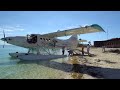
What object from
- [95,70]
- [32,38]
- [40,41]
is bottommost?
[95,70]

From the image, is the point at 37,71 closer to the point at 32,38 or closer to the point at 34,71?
the point at 34,71

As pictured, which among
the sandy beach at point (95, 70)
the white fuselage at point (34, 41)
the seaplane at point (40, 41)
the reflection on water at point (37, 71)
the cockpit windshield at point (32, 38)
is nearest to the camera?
the sandy beach at point (95, 70)

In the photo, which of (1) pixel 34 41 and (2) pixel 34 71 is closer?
(2) pixel 34 71

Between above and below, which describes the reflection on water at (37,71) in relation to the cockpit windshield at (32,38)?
below

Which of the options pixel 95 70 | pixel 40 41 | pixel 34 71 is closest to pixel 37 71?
pixel 34 71

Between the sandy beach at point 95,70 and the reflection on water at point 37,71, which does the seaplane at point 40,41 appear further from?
the reflection on water at point 37,71

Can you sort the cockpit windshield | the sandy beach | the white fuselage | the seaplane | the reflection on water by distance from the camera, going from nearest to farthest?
A: 1. the sandy beach
2. the reflection on water
3. the seaplane
4. the white fuselage
5. the cockpit windshield

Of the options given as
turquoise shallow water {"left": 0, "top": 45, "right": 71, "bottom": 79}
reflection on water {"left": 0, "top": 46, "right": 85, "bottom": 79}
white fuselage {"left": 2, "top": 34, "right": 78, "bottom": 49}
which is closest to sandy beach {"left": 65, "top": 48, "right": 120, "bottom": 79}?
reflection on water {"left": 0, "top": 46, "right": 85, "bottom": 79}

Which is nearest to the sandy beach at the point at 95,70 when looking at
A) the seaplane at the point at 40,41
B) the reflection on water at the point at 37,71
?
the reflection on water at the point at 37,71

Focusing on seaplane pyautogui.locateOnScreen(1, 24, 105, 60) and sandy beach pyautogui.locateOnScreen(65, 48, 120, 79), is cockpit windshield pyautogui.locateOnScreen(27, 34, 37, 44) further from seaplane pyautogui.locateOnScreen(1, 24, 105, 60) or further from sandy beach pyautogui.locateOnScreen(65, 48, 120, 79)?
sandy beach pyautogui.locateOnScreen(65, 48, 120, 79)

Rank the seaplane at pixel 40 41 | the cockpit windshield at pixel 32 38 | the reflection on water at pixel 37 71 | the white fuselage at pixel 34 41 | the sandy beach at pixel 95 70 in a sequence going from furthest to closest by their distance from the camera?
the cockpit windshield at pixel 32 38, the white fuselage at pixel 34 41, the seaplane at pixel 40 41, the reflection on water at pixel 37 71, the sandy beach at pixel 95 70
